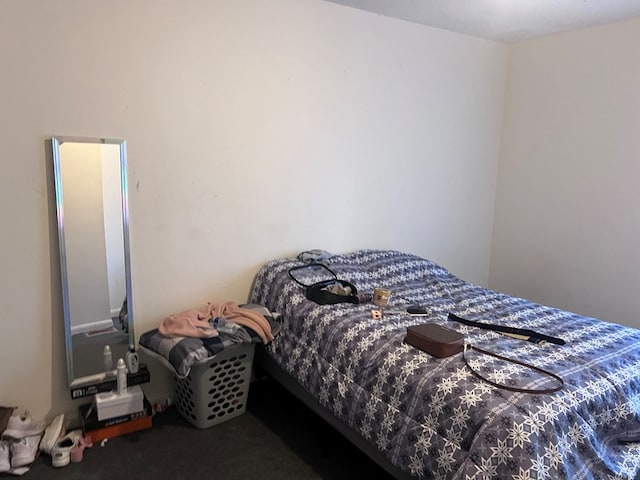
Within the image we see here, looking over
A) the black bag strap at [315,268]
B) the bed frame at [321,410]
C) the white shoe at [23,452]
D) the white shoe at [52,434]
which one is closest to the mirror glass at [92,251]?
the white shoe at [52,434]

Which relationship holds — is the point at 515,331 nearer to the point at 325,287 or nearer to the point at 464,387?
the point at 464,387

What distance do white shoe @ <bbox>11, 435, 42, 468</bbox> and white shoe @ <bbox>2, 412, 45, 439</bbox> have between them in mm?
29

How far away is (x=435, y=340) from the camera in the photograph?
5.84 ft

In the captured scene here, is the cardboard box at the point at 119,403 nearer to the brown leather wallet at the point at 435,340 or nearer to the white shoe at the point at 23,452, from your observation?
the white shoe at the point at 23,452

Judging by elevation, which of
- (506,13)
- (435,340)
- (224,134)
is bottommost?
(435,340)

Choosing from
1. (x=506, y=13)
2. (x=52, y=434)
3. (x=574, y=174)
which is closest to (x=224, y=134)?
(x=52, y=434)

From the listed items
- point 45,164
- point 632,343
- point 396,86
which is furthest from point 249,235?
point 632,343

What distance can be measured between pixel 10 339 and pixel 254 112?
1627 mm

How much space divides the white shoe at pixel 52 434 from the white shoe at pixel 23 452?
0.12 ft

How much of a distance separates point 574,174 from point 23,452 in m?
3.63

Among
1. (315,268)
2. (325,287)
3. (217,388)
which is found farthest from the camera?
(315,268)

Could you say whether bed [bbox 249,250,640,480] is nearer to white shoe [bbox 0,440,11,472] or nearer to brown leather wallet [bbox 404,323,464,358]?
brown leather wallet [bbox 404,323,464,358]

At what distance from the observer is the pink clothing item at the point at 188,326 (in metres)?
2.24

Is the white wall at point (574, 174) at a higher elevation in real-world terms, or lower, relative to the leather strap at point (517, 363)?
higher
